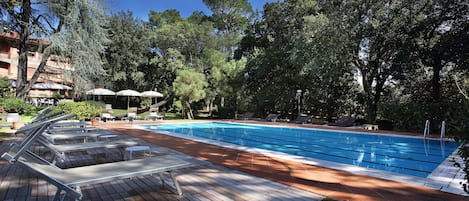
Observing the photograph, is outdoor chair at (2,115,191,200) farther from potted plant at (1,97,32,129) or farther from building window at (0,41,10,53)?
building window at (0,41,10,53)

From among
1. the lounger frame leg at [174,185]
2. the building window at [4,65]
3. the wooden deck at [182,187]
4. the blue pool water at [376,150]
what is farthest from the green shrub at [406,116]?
the building window at [4,65]

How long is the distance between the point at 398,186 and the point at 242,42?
65.0 feet

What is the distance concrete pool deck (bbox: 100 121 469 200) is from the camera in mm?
3755

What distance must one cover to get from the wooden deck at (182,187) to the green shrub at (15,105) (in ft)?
40.0

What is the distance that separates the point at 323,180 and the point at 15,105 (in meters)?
16.7

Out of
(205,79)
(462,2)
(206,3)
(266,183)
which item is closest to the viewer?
(266,183)

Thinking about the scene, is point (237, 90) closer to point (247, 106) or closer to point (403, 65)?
point (247, 106)

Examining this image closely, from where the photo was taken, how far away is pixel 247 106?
69.4 ft

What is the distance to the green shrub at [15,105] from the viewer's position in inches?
554

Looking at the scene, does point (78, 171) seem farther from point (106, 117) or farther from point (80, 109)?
point (106, 117)

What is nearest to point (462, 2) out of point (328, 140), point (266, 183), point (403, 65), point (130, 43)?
point (403, 65)

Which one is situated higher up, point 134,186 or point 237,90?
point 237,90

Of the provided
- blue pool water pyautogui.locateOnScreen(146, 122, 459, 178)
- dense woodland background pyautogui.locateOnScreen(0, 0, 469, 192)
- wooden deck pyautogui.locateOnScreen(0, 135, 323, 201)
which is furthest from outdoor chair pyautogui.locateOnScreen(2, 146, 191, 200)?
dense woodland background pyautogui.locateOnScreen(0, 0, 469, 192)

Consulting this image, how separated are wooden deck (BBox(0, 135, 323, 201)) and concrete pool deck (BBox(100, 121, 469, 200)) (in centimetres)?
36
